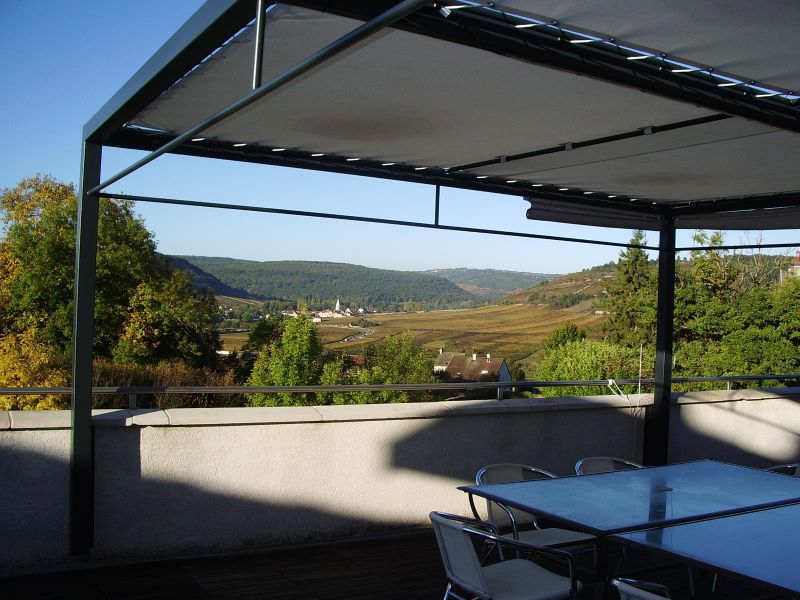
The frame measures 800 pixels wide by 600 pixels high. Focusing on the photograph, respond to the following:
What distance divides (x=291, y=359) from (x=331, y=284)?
7096mm

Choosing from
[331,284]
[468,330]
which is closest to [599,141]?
[468,330]

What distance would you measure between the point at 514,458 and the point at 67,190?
40.8m

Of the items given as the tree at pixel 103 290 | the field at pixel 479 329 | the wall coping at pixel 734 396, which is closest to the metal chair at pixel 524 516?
the wall coping at pixel 734 396

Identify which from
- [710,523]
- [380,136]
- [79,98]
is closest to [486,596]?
[710,523]

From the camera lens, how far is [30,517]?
149 inches

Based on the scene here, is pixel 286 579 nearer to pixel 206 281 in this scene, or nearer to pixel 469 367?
pixel 469 367

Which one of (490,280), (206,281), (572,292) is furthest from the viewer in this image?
(490,280)

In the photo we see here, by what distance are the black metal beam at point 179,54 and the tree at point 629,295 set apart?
37736 millimetres

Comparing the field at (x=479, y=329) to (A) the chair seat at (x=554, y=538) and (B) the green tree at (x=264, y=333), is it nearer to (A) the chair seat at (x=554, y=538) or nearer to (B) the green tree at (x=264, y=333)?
(B) the green tree at (x=264, y=333)

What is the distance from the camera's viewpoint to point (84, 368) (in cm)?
383

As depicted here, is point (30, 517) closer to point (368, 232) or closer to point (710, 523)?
point (710, 523)

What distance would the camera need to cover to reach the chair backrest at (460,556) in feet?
8.94

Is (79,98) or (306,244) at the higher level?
(79,98)

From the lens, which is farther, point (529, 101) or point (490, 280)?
point (490, 280)
